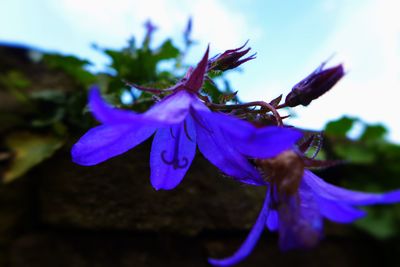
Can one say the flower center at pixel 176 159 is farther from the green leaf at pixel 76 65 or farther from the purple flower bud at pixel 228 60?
the green leaf at pixel 76 65

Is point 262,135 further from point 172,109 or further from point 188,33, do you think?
point 188,33

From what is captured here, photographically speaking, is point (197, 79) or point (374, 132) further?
point (374, 132)


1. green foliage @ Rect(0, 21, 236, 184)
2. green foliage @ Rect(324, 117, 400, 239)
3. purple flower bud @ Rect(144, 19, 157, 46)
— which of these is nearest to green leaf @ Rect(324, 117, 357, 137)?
green foliage @ Rect(324, 117, 400, 239)

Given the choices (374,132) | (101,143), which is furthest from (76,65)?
(374,132)

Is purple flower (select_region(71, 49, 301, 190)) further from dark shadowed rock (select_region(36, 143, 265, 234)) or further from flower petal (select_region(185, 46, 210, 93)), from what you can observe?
dark shadowed rock (select_region(36, 143, 265, 234))

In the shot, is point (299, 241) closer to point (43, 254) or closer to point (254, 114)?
point (254, 114)

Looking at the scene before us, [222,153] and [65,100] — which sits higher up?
[222,153]

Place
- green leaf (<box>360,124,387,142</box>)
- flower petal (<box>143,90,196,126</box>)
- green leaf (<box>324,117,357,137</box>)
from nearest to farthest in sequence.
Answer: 1. flower petal (<box>143,90,196,126</box>)
2. green leaf (<box>324,117,357,137</box>)
3. green leaf (<box>360,124,387,142</box>)

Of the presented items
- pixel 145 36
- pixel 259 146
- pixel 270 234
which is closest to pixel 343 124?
pixel 270 234
